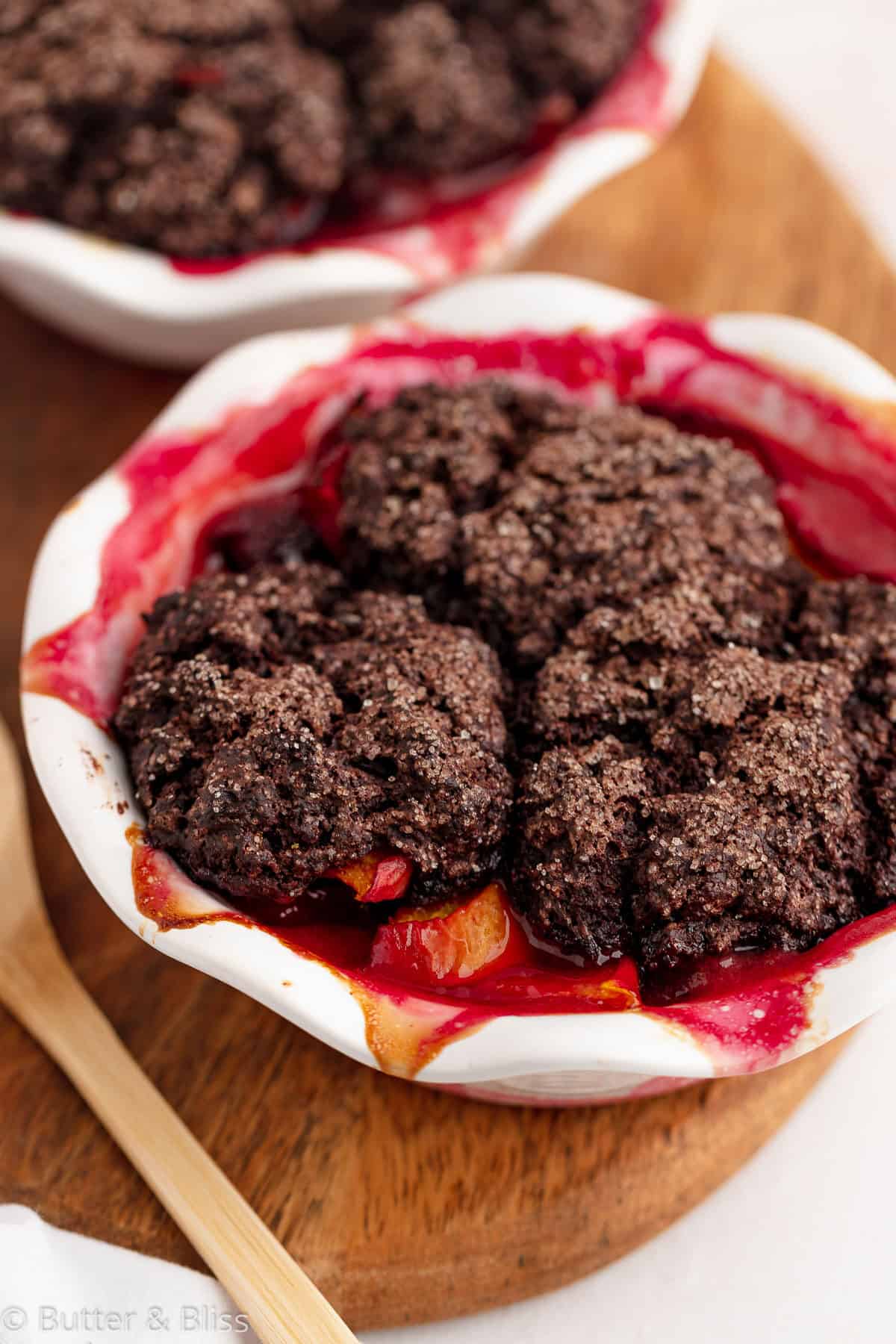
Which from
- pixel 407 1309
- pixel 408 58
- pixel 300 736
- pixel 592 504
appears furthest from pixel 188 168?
pixel 407 1309

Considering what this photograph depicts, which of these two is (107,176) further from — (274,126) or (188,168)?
(274,126)

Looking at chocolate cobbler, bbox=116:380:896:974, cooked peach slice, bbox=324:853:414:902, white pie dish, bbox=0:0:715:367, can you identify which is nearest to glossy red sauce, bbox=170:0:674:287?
white pie dish, bbox=0:0:715:367

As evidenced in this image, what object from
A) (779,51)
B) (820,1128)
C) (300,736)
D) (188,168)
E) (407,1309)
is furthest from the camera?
(779,51)

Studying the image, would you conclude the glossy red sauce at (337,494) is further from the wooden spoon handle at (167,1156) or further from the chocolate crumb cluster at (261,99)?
the chocolate crumb cluster at (261,99)

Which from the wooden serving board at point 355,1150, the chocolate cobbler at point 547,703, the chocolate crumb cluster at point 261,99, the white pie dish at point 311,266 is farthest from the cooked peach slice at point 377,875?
the chocolate crumb cluster at point 261,99

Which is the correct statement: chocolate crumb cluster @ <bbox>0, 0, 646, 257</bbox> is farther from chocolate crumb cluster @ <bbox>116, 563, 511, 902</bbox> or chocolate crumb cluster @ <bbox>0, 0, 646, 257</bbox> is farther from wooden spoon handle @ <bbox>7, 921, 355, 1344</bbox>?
wooden spoon handle @ <bbox>7, 921, 355, 1344</bbox>

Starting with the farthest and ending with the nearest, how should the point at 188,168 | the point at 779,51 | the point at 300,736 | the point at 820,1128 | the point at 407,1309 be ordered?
the point at 779,51, the point at 188,168, the point at 820,1128, the point at 407,1309, the point at 300,736
